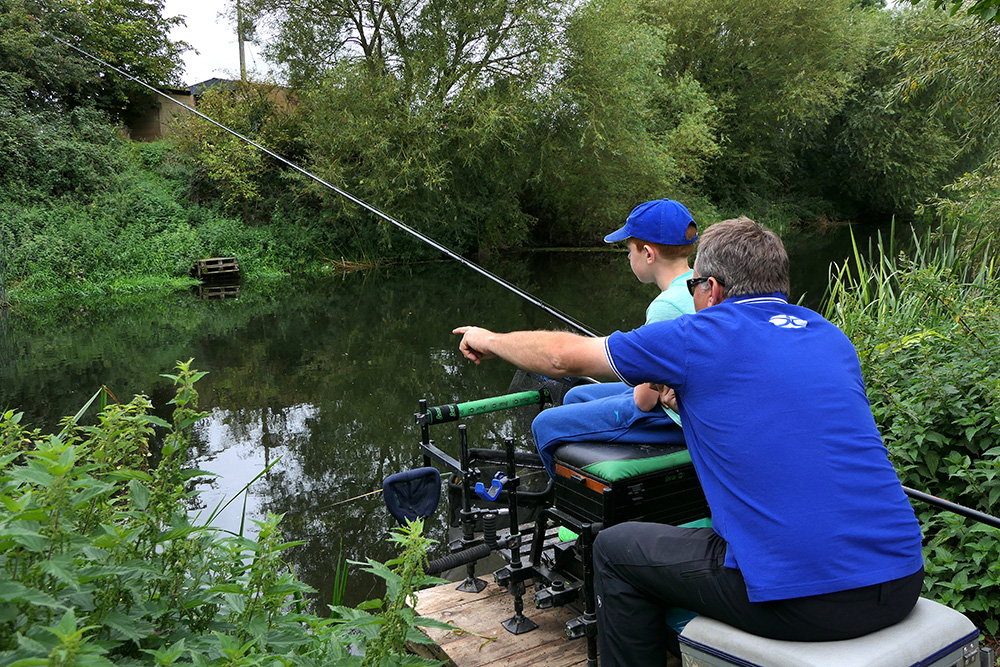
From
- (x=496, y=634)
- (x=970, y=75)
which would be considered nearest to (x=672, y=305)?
(x=496, y=634)

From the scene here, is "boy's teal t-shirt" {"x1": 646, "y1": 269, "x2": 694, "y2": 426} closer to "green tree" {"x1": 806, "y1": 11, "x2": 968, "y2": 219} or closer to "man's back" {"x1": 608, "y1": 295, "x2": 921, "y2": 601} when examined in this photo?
"man's back" {"x1": 608, "y1": 295, "x2": 921, "y2": 601}

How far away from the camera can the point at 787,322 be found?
1801mm

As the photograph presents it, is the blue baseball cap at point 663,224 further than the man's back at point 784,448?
Yes

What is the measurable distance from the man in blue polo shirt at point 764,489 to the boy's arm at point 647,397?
0.39 metres

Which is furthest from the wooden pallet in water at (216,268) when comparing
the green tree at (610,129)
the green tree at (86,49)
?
the green tree at (610,129)

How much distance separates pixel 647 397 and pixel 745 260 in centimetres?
58

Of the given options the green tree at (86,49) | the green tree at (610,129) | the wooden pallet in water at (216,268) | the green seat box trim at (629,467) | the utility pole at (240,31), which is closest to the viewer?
the green seat box trim at (629,467)

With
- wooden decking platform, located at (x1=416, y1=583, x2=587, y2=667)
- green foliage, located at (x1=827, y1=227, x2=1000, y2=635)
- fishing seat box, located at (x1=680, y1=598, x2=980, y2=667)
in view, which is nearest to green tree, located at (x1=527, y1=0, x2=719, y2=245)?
green foliage, located at (x1=827, y1=227, x2=1000, y2=635)

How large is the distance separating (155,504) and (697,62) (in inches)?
1135

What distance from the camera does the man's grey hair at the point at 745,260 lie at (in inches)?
75.6

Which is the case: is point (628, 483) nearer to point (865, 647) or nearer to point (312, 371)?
point (865, 647)

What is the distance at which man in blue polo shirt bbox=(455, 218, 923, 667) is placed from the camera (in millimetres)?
1617

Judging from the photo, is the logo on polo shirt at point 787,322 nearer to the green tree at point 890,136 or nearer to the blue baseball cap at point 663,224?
the blue baseball cap at point 663,224

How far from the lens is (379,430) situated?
6.93m
